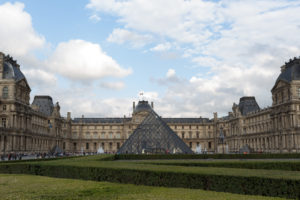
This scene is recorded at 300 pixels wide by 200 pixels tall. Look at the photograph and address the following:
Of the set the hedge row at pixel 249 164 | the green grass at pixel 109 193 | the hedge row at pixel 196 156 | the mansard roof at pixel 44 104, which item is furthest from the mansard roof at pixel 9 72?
the green grass at pixel 109 193

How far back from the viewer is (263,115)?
65.9 metres

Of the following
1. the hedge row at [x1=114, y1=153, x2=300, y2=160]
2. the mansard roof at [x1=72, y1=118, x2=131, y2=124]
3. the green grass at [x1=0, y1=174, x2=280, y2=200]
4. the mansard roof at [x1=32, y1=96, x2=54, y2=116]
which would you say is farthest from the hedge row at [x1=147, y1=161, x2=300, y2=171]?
the mansard roof at [x1=72, y1=118, x2=131, y2=124]

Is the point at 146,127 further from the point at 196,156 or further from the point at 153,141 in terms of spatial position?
the point at 196,156

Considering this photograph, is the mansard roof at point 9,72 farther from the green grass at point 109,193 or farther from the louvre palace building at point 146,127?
the green grass at point 109,193

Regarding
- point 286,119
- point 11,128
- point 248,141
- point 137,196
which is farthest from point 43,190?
point 248,141

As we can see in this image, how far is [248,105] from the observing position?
78.1 metres

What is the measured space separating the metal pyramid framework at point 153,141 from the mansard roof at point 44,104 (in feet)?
123

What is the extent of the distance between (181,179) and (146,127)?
3231 cm

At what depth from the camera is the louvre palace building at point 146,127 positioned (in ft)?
143

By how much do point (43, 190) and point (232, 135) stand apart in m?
73.0

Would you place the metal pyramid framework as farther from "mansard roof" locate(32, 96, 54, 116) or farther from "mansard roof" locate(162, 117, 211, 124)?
"mansard roof" locate(162, 117, 211, 124)

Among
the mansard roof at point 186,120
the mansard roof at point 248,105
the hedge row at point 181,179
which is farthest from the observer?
the mansard roof at point 186,120

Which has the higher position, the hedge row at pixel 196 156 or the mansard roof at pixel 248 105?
the mansard roof at pixel 248 105

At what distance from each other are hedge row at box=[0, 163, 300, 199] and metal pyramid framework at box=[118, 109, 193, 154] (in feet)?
82.2
